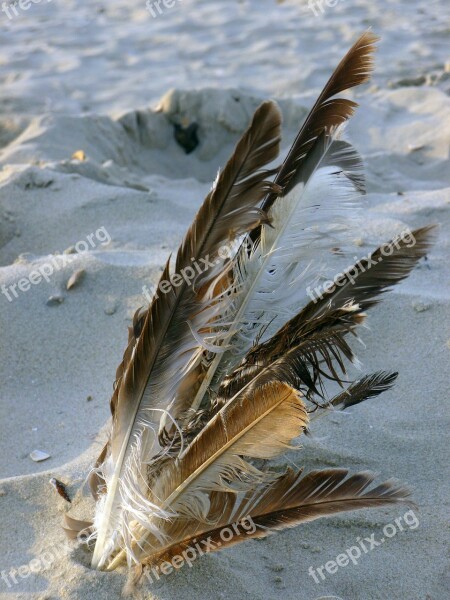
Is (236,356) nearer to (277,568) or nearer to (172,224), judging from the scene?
(277,568)

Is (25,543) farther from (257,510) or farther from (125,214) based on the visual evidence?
(125,214)

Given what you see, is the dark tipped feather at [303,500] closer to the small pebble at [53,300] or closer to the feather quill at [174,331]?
the feather quill at [174,331]

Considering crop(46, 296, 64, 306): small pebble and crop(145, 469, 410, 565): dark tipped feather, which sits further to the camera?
crop(46, 296, 64, 306): small pebble

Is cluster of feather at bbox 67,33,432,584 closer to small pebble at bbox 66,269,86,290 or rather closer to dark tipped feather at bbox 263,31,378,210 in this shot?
dark tipped feather at bbox 263,31,378,210

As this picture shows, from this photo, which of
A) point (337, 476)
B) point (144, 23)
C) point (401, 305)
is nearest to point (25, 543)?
point (337, 476)

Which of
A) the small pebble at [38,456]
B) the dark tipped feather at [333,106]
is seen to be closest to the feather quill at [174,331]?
the dark tipped feather at [333,106]

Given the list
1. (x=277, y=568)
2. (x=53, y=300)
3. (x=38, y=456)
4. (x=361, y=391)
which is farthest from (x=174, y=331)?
(x=53, y=300)

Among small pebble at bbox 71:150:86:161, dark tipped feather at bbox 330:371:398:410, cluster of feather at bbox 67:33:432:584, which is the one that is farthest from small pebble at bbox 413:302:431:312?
small pebble at bbox 71:150:86:161
